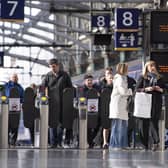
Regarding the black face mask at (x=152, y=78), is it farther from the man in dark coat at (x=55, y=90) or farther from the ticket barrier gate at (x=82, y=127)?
the man in dark coat at (x=55, y=90)

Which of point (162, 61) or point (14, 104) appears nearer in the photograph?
point (14, 104)

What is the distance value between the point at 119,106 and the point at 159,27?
5.09m

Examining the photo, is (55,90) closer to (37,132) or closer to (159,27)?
(37,132)

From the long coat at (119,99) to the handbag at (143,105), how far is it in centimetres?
28

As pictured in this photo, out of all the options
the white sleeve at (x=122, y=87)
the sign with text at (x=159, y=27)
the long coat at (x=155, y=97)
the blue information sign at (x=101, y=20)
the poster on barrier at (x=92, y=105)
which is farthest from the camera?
the blue information sign at (x=101, y=20)

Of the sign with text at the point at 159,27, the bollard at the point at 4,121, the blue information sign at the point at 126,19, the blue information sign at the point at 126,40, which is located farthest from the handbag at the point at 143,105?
the blue information sign at the point at 126,40

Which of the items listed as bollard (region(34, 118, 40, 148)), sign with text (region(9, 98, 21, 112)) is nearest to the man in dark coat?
bollard (region(34, 118, 40, 148))

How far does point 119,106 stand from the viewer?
55.6 ft

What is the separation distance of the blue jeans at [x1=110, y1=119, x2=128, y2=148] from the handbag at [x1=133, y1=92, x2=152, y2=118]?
449mm

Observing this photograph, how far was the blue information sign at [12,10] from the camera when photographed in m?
25.0

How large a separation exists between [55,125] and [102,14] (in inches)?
545

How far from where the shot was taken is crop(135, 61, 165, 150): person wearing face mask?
16.6 metres

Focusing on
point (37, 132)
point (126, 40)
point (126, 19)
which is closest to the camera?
point (37, 132)

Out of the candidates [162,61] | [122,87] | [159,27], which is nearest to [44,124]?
[122,87]
